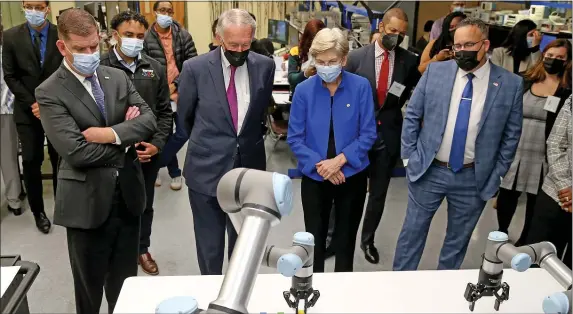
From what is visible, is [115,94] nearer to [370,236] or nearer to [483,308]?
[483,308]

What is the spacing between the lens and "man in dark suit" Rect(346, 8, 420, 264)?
9.01 ft

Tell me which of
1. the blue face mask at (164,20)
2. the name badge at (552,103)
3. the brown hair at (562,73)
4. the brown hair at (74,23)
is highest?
the brown hair at (74,23)

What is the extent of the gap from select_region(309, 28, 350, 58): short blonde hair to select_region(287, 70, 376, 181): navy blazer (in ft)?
0.41

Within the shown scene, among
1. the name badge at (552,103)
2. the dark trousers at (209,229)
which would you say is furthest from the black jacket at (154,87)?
the name badge at (552,103)

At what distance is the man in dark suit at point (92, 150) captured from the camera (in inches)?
70.4

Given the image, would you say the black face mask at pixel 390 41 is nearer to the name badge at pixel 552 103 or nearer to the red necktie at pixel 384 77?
the red necktie at pixel 384 77

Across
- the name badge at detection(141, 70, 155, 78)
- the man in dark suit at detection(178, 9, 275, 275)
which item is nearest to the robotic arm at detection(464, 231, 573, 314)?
the man in dark suit at detection(178, 9, 275, 275)

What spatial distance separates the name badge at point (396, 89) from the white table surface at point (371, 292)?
141 centimetres

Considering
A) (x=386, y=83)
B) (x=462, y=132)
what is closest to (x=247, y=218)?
(x=462, y=132)

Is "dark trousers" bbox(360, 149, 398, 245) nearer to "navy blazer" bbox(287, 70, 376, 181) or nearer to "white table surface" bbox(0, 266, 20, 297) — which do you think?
"navy blazer" bbox(287, 70, 376, 181)

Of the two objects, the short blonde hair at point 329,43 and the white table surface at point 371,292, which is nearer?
the white table surface at point 371,292

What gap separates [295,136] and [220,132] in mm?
370

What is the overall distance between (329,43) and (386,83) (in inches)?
27.5

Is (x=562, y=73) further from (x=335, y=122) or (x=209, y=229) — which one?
(x=209, y=229)
